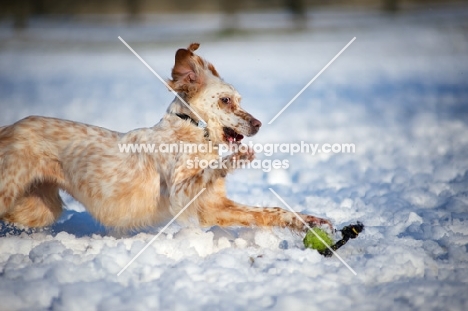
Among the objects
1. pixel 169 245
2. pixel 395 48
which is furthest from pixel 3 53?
pixel 169 245

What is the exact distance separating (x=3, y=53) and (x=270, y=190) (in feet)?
37.3

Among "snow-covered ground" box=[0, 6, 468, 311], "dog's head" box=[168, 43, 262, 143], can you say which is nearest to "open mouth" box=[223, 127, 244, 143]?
"dog's head" box=[168, 43, 262, 143]

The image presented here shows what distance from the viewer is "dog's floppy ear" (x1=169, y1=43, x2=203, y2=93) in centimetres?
462

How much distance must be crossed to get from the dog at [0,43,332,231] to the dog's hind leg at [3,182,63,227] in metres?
0.02

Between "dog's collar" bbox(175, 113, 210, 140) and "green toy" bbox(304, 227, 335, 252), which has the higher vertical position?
"dog's collar" bbox(175, 113, 210, 140)

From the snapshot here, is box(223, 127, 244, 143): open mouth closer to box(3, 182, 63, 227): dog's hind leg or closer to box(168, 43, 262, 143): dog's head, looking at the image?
box(168, 43, 262, 143): dog's head

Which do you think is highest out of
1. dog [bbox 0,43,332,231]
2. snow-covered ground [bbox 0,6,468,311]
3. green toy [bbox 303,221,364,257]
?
dog [bbox 0,43,332,231]

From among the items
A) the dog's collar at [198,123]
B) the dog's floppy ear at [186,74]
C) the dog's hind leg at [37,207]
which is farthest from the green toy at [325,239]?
the dog's hind leg at [37,207]

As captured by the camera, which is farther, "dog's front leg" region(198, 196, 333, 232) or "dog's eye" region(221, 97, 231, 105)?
"dog's eye" region(221, 97, 231, 105)

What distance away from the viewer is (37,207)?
15.8ft

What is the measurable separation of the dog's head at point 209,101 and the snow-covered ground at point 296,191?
2.29ft

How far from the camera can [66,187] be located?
470cm

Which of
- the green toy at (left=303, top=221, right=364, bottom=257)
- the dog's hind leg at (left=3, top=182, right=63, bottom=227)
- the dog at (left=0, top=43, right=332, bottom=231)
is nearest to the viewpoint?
the green toy at (left=303, top=221, right=364, bottom=257)

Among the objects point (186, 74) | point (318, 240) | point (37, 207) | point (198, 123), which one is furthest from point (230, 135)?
point (37, 207)
